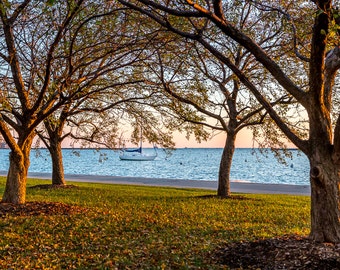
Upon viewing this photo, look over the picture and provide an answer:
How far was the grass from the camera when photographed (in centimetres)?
655

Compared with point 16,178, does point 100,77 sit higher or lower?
higher

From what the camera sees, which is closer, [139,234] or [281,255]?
[281,255]

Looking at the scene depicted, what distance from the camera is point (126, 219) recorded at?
10.2 meters

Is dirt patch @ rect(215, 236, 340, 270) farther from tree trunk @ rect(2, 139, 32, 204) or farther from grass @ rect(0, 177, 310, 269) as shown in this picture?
tree trunk @ rect(2, 139, 32, 204)

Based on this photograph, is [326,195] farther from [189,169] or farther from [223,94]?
[189,169]

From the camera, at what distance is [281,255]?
6516 mm

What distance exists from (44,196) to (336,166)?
1197 cm

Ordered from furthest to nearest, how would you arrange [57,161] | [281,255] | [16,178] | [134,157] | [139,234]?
[134,157]
[57,161]
[16,178]
[139,234]
[281,255]

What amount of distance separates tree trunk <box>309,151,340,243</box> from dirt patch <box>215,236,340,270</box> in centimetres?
24

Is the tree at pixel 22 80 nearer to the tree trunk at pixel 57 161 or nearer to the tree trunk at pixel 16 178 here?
the tree trunk at pixel 16 178

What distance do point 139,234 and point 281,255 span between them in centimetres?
331

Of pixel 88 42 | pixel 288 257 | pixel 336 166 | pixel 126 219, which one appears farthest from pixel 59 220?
pixel 336 166

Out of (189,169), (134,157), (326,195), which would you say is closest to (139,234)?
(326,195)

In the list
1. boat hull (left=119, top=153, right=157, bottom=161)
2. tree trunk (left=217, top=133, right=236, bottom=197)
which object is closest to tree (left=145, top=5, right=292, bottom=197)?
tree trunk (left=217, top=133, right=236, bottom=197)
